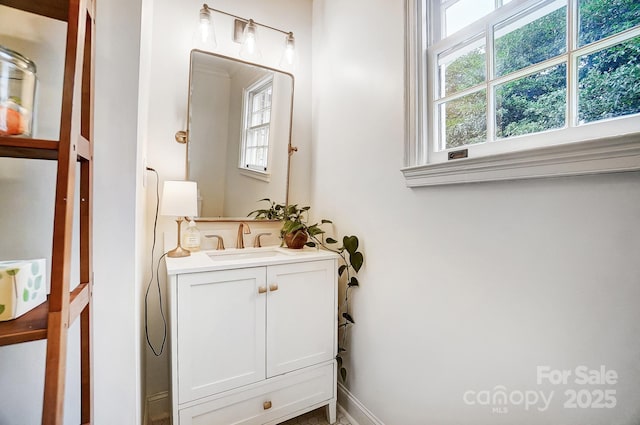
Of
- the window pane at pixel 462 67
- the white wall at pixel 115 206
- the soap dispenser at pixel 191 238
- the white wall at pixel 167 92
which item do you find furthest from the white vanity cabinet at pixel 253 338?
the window pane at pixel 462 67

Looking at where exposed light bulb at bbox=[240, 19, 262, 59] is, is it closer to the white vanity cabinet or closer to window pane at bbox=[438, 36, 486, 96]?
window pane at bbox=[438, 36, 486, 96]

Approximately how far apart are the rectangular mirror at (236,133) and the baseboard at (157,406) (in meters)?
1.07

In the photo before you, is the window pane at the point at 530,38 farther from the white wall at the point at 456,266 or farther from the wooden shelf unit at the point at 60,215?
the wooden shelf unit at the point at 60,215

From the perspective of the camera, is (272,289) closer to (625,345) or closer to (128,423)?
(128,423)

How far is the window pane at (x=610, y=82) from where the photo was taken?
804mm

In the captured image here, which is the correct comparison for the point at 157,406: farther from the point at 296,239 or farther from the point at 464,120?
the point at 464,120

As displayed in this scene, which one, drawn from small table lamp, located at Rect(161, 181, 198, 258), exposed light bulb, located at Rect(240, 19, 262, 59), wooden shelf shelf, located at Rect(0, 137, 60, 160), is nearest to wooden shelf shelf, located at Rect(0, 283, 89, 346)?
wooden shelf shelf, located at Rect(0, 137, 60, 160)

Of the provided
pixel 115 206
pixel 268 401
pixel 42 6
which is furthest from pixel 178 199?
pixel 268 401

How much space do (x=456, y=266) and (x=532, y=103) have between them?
2.13ft

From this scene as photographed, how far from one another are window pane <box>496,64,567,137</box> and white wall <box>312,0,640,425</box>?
223 mm

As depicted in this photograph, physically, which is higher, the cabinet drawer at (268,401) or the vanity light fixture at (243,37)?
the vanity light fixture at (243,37)

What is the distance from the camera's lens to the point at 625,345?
0.77 meters

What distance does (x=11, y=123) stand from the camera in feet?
2.02

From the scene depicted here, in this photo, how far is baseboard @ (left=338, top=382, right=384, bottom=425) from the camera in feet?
5.22
